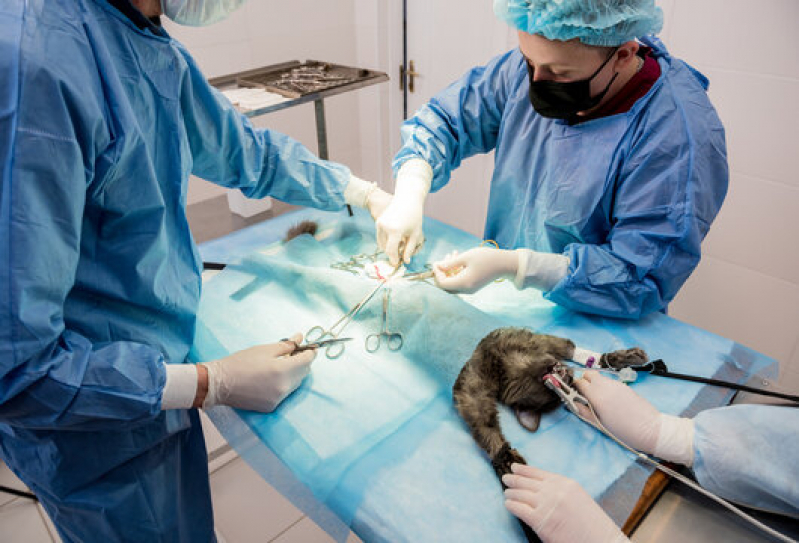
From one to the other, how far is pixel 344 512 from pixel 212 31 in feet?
9.85

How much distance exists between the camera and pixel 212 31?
3088 millimetres

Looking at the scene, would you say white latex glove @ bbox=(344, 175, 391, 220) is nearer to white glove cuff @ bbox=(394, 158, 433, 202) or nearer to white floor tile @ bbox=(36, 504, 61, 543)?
white glove cuff @ bbox=(394, 158, 433, 202)

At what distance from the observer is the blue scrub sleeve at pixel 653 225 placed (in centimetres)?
140

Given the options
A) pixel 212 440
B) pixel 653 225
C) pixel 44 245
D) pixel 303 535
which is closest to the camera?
pixel 44 245

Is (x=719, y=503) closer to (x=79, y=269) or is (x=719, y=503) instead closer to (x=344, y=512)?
(x=344, y=512)

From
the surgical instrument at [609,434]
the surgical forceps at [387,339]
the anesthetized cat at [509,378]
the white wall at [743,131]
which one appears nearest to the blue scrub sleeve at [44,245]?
the surgical forceps at [387,339]

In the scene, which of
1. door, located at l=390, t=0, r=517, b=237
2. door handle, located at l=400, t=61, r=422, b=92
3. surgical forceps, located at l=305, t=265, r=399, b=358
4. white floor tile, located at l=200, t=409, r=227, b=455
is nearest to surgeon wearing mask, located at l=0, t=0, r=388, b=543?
surgical forceps, located at l=305, t=265, r=399, b=358

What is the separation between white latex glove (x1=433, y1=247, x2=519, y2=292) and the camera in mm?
1592

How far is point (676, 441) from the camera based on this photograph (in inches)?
43.0

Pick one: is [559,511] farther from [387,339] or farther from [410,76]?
[410,76]

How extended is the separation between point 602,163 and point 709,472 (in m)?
0.89

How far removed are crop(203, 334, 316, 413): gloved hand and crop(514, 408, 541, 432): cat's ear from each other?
1.90ft

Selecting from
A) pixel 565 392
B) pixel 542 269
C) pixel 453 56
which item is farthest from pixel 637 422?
pixel 453 56

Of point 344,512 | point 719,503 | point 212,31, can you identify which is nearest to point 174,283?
point 344,512
